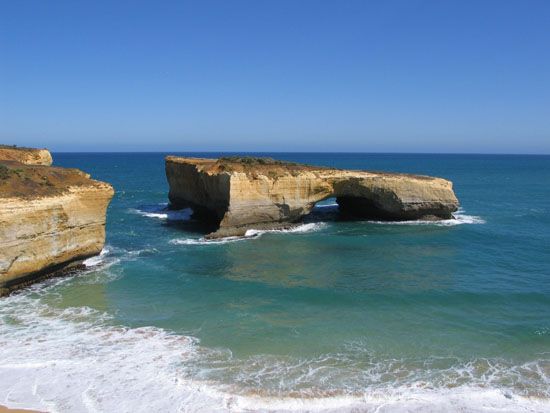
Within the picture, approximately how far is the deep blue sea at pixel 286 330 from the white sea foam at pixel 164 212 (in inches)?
384

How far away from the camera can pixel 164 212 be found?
41.4m

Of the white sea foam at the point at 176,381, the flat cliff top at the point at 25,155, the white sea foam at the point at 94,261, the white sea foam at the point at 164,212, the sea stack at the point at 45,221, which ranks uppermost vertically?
the flat cliff top at the point at 25,155

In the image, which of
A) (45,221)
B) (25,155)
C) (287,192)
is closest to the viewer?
(45,221)

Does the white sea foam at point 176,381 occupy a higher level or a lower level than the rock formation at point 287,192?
lower

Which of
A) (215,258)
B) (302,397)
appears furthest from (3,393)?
(215,258)

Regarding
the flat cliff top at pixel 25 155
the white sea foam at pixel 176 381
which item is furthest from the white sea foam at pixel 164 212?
the white sea foam at pixel 176 381

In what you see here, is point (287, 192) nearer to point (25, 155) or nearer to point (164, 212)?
point (164, 212)

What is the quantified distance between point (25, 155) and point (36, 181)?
11.0m

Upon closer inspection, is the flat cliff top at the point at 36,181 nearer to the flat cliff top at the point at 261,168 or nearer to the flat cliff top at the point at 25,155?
the flat cliff top at the point at 25,155

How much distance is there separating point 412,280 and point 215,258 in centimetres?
1019

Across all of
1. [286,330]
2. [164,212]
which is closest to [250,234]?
[164,212]

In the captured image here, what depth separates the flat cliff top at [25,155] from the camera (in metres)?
29.7

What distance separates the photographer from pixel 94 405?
461 inches

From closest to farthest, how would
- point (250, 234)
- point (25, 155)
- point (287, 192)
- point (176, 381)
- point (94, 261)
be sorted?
1. point (176, 381)
2. point (94, 261)
3. point (25, 155)
4. point (250, 234)
5. point (287, 192)
